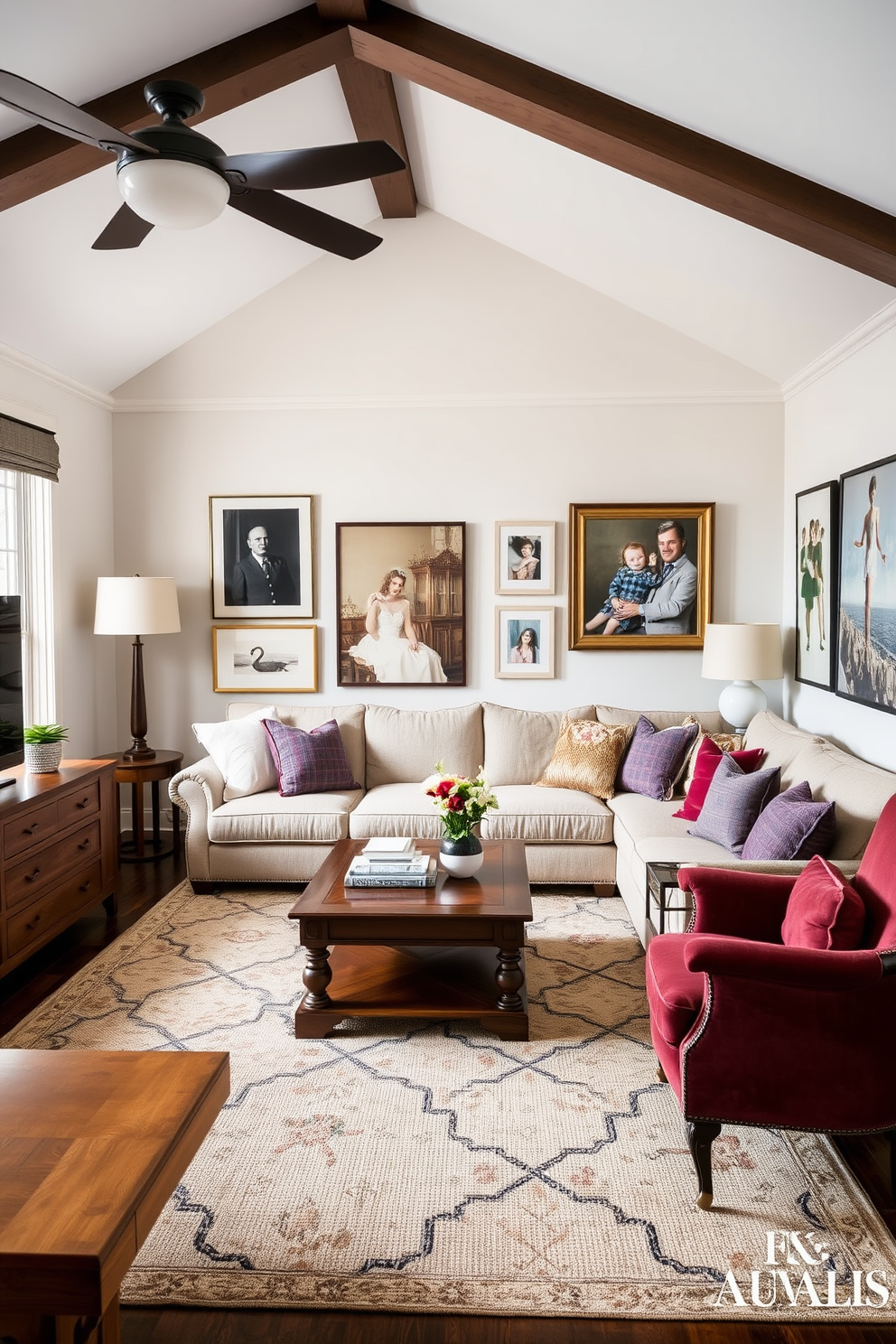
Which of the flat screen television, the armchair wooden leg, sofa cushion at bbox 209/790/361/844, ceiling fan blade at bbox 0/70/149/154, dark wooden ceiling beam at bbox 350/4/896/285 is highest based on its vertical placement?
dark wooden ceiling beam at bbox 350/4/896/285

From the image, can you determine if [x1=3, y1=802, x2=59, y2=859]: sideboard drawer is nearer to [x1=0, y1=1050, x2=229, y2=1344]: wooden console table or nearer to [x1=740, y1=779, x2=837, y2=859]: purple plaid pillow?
[x1=0, y1=1050, x2=229, y2=1344]: wooden console table

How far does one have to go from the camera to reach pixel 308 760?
15.8 feet

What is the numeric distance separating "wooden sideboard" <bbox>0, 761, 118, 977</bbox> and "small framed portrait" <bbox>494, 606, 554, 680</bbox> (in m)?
2.31

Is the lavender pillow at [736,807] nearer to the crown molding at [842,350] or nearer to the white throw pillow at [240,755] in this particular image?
the crown molding at [842,350]

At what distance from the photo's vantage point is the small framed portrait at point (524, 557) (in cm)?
537

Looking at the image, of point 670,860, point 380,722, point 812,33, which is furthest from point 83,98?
point 670,860

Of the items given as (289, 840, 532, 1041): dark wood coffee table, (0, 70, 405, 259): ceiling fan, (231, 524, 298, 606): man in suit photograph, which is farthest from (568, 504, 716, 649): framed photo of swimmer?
(0, 70, 405, 259): ceiling fan

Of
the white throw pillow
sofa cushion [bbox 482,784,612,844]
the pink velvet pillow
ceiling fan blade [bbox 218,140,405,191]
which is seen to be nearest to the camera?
ceiling fan blade [bbox 218,140,405,191]

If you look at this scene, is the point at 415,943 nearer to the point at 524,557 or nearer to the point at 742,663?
the point at 742,663

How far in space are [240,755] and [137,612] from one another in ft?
3.22

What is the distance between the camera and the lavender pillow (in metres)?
3.60

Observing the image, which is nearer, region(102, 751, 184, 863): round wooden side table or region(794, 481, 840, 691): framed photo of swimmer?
region(794, 481, 840, 691): framed photo of swimmer

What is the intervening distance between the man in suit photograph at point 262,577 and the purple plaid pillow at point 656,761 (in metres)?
2.22

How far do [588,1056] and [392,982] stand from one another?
2.36 ft
